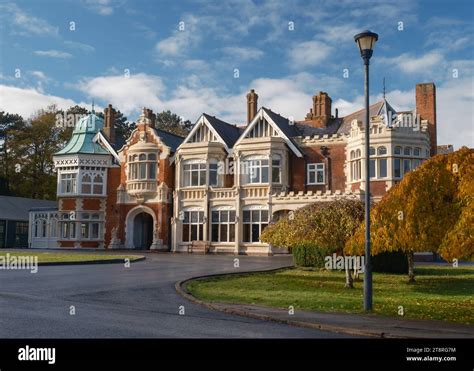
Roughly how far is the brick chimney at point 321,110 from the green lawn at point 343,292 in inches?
804

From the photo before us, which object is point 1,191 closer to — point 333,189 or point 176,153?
point 176,153

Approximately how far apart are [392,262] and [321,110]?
798 inches

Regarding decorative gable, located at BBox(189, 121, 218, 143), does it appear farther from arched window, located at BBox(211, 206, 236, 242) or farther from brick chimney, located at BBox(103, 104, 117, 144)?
brick chimney, located at BBox(103, 104, 117, 144)

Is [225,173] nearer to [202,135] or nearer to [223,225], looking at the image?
[202,135]

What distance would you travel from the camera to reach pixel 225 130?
43062 mm

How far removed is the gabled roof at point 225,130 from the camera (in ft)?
136

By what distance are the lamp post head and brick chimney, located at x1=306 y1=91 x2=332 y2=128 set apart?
97.8ft

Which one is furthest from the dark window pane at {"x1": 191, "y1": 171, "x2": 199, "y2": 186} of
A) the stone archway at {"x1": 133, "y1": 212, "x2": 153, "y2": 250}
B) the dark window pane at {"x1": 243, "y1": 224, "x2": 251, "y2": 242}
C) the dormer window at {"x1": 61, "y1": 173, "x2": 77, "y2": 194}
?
the dormer window at {"x1": 61, "y1": 173, "x2": 77, "y2": 194}

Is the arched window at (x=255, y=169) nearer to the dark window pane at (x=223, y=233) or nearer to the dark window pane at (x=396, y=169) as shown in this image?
the dark window pane at (x=223, y=233)

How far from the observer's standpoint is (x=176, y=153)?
4141cm

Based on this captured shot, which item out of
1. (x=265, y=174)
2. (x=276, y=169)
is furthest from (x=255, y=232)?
(x=276, y=169)
